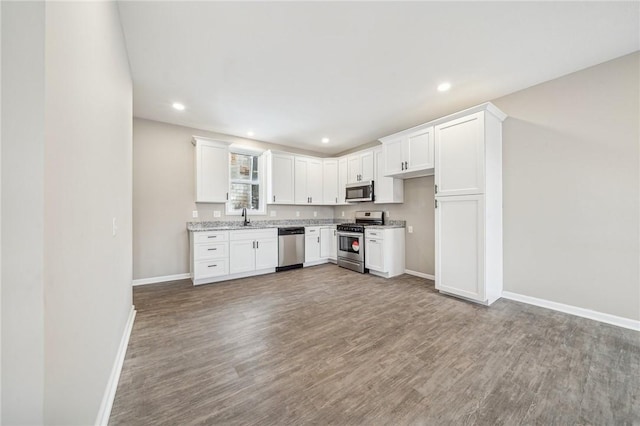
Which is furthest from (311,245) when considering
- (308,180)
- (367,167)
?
(367,167)

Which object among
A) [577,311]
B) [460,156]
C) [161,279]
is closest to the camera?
[577,311]

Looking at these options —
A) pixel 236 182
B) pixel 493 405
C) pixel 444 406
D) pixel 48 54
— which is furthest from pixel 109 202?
pixel 236 182

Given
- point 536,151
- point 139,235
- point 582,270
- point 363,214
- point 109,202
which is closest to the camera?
Answer: point 109,202

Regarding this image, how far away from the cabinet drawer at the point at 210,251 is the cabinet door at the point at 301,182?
194 cm

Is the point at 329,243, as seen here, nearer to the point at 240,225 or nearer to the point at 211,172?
the point at 240,225

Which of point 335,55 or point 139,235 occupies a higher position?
point 335,55

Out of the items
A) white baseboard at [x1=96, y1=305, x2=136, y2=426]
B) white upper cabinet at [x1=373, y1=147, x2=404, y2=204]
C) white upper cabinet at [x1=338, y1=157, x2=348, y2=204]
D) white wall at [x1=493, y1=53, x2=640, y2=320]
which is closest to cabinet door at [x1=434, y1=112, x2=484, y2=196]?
white wall at [x1=493, y1=53, x2=640, y2=320]

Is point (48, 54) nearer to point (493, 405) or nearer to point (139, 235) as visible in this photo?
point (493, 405)

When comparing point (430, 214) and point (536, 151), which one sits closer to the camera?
point (536, 151)

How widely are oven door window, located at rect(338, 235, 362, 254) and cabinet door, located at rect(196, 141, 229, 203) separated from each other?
2479 millimetres

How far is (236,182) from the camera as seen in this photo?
15.5 ft

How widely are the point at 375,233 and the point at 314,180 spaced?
205 centimetres

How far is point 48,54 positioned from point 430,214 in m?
4.35

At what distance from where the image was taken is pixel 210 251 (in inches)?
150
